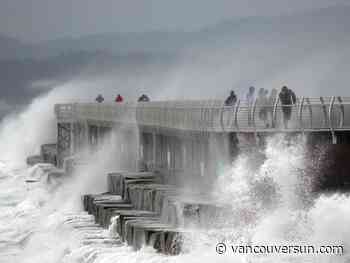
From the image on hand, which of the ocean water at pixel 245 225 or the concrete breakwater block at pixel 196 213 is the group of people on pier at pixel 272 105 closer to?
the ocean water at pixel 245 225

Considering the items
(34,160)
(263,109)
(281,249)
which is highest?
(263,109)

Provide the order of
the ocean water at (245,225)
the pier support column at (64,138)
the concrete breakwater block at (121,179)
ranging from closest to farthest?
1. the ocean water at (245,225)
2. the concrete breakwater block at (121,179)
3. the pier support column at (64,138)

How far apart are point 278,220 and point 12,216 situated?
40.9 ft

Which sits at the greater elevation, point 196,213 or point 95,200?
point 95,200

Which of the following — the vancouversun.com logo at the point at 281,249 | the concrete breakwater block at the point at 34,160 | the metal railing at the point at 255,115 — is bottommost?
the vancouversun.com logo at the point at 281,249

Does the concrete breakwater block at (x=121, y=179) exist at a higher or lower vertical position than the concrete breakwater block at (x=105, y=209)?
higher

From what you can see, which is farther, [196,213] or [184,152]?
[184,152]

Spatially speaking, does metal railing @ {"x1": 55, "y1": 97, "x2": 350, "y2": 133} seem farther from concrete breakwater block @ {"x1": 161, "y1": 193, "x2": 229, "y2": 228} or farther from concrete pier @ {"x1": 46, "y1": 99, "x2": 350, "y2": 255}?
concrete breakwater block @ {"x1": 161, "y1": 193, "x2": 229, "y2": 228}

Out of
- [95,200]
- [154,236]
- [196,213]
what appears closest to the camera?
[154,236]

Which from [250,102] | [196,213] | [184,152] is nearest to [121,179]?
[184,152]

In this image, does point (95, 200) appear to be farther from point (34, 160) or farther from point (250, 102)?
point (34, 160)

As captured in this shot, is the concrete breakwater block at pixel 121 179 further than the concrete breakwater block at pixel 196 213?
Yes

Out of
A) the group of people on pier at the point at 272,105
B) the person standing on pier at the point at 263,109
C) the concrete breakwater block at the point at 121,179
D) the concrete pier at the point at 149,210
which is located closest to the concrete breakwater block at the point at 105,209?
the concrete pier at the point at 149,210

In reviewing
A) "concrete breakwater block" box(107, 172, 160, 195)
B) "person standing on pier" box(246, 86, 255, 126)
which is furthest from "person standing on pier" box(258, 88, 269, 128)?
"concrete breakwater block" box(107, 172, 160, 195)
